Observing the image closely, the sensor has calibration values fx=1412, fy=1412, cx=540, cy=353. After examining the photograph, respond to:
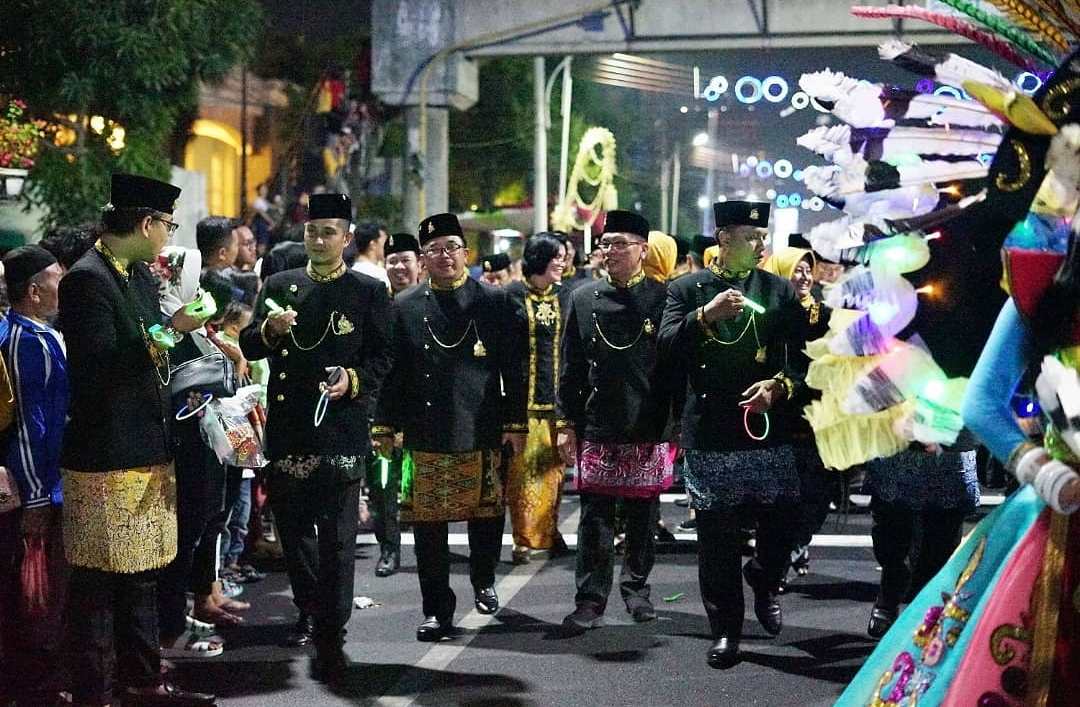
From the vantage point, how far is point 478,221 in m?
31.1

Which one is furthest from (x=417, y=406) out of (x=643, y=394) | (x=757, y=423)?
(x=757, y=423)

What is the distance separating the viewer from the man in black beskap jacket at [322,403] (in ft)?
21.7

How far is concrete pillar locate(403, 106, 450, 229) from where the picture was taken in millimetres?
18578

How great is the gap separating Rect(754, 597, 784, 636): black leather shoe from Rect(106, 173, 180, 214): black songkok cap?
3546mm

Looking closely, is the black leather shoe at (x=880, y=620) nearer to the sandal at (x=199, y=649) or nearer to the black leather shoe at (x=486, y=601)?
the black leather shoe at (x=486, y=601)

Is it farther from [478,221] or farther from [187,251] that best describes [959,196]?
[478,221]

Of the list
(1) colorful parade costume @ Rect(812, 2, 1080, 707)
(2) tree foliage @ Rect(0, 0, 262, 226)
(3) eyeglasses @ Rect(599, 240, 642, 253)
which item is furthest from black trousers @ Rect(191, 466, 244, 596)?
(2) tree foliage @ Rect(0, 0, 262, 226)

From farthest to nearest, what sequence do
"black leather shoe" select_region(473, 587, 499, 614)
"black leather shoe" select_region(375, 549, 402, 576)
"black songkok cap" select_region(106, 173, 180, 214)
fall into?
"black leather shoe" select_region(375, 549, 402, 576) → "black leather shoe" select_region(473, 587, 499, 614) → "black songkok cap" select_region(106, 173, 180, 214)

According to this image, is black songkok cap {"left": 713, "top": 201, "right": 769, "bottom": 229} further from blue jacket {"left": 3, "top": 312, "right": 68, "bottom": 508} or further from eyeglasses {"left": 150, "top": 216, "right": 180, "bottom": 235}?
blue jacket {"left": 3, "top": 312, "right": 68, "bottom": 508}

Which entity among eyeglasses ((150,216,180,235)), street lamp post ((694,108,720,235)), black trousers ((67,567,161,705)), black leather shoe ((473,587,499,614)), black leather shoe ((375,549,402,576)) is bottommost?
black leather shoe ((375,549,402,576))

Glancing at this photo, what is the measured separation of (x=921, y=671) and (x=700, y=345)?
329 centimetres

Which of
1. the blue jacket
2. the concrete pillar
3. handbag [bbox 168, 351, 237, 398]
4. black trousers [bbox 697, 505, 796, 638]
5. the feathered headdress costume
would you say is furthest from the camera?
the concrete pillar

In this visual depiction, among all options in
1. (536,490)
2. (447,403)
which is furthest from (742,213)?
(536,490)

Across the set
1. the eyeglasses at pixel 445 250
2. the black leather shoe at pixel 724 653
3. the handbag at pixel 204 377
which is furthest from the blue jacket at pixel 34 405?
the black leather shoe at pixel 724 653
